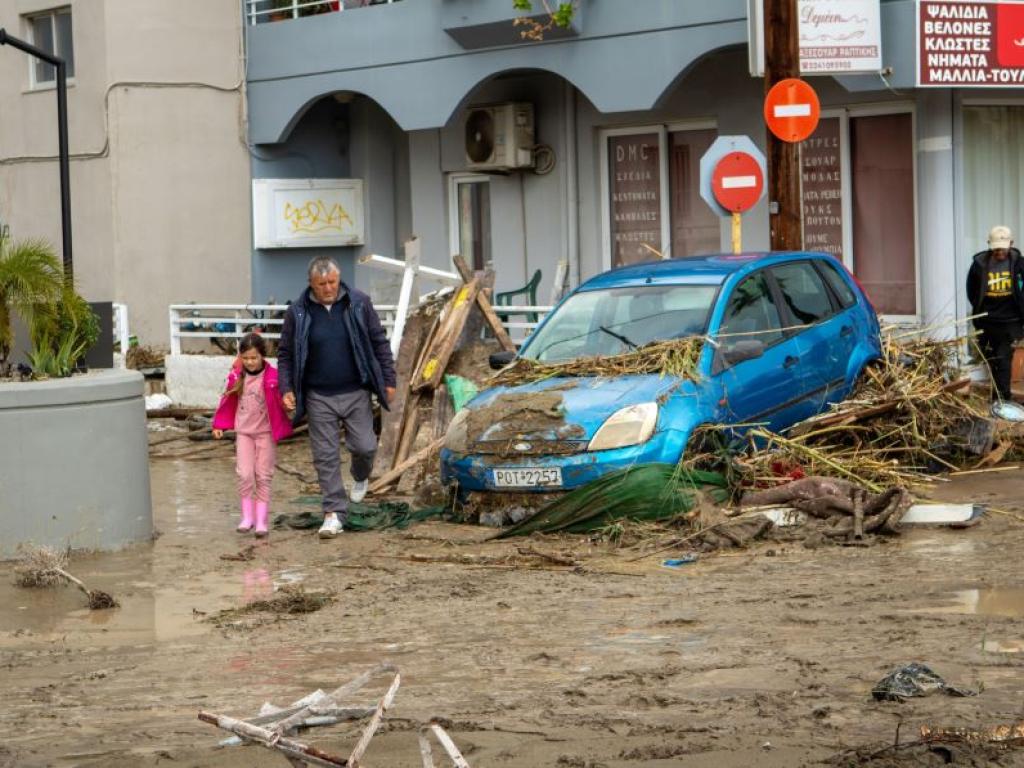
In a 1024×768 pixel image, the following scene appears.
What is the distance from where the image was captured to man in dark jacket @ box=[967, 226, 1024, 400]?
14.7m

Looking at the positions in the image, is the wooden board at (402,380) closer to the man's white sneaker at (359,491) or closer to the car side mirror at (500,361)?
the man's white sneaker at (359,491)

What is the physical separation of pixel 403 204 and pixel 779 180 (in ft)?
29.8

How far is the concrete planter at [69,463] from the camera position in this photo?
10609mm

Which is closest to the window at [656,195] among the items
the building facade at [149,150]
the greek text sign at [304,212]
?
the greek text sign at [304,212]

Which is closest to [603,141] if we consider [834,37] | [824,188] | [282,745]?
[824,188]

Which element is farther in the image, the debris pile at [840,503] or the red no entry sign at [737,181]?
the red no entry sign at [737,181]

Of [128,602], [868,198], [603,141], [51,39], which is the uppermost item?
[51,39]

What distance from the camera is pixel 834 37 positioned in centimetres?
1547

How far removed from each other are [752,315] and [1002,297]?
378cm

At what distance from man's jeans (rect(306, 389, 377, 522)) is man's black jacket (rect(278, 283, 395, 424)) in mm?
106

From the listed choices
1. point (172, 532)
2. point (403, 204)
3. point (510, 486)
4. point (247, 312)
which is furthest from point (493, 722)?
point (403, 204)

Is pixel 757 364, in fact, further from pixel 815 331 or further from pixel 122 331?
pixel 122 331

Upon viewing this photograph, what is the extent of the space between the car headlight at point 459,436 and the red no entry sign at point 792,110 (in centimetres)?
419

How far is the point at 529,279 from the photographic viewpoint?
20.3 metres
